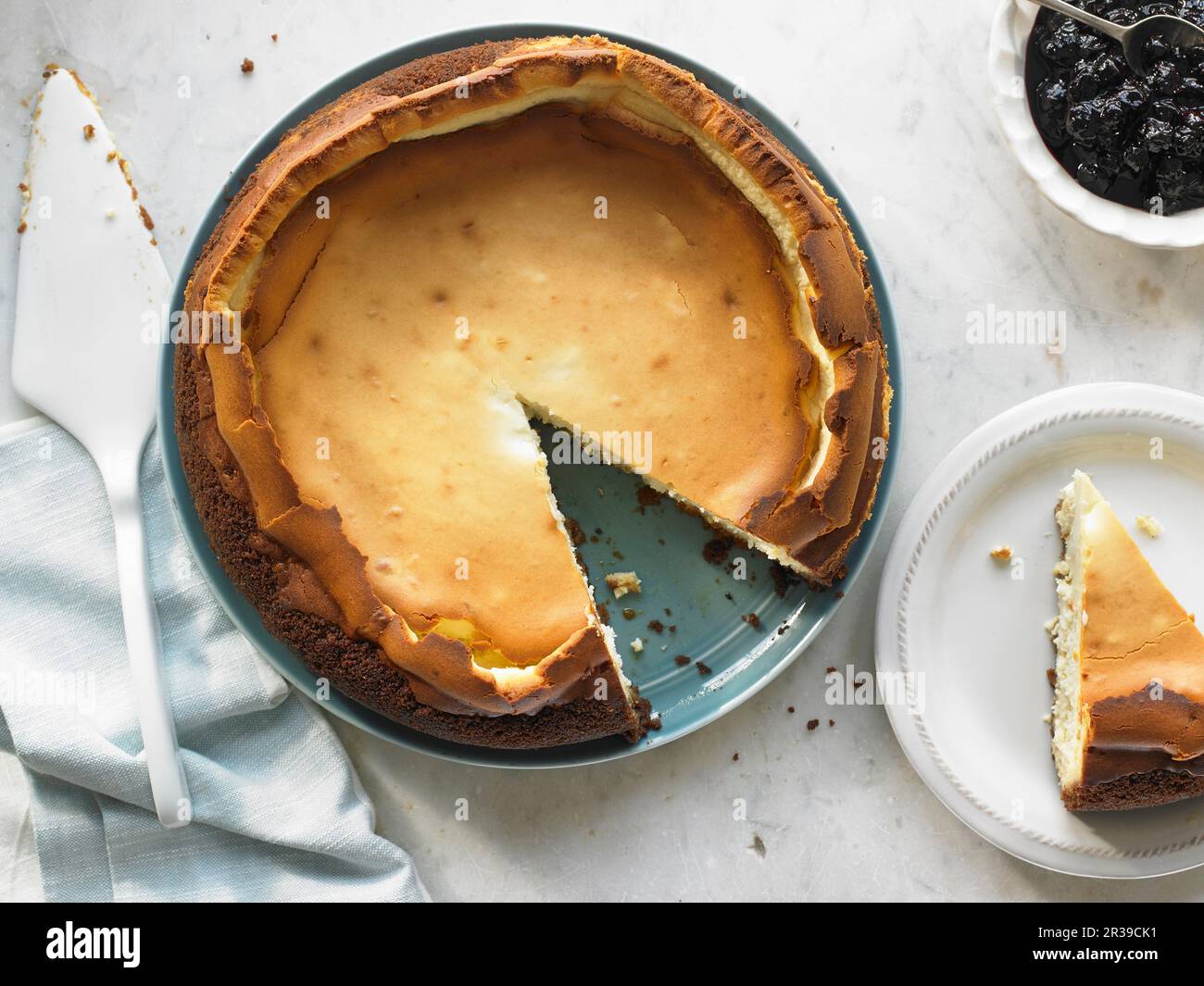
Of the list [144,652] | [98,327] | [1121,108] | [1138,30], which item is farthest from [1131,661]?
[98,327]

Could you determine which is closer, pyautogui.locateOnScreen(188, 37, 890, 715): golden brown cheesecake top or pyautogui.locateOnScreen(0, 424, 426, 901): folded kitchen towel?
pyautogui.locateOnScreen(188, 37, 890, 715): golden brown cheesecake top

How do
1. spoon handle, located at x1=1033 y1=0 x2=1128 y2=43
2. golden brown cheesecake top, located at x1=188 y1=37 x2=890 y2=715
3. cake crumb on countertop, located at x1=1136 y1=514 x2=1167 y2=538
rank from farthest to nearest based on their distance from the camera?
cake crumb on countertop, located at x1=1136 y1=514 x2=1167 y2=538, spoon handle, located at x1=1033 y1=0 x2=1128 y2=43, golden brown cheesecake top, located at x1=188 y1=37 x2=890 y2=715

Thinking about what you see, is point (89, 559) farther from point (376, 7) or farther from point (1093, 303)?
point (1093, 303)

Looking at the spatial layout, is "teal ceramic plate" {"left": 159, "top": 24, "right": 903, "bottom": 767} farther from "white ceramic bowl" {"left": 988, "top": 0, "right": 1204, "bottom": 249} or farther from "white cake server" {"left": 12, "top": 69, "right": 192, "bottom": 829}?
"white ceramic bowl" {"left": 988, "top": 0, "right": 1204, "bottom": 249}

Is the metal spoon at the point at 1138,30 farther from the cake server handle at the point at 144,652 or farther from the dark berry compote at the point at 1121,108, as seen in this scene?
the cake server handle at the point at 144,652

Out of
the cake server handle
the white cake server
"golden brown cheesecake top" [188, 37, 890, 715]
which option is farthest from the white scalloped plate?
the white cake server

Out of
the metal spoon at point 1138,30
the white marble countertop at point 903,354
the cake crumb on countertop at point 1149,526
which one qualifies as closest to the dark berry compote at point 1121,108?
the metal spoon at point 1138,30

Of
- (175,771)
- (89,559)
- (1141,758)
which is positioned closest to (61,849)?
(175,771)
